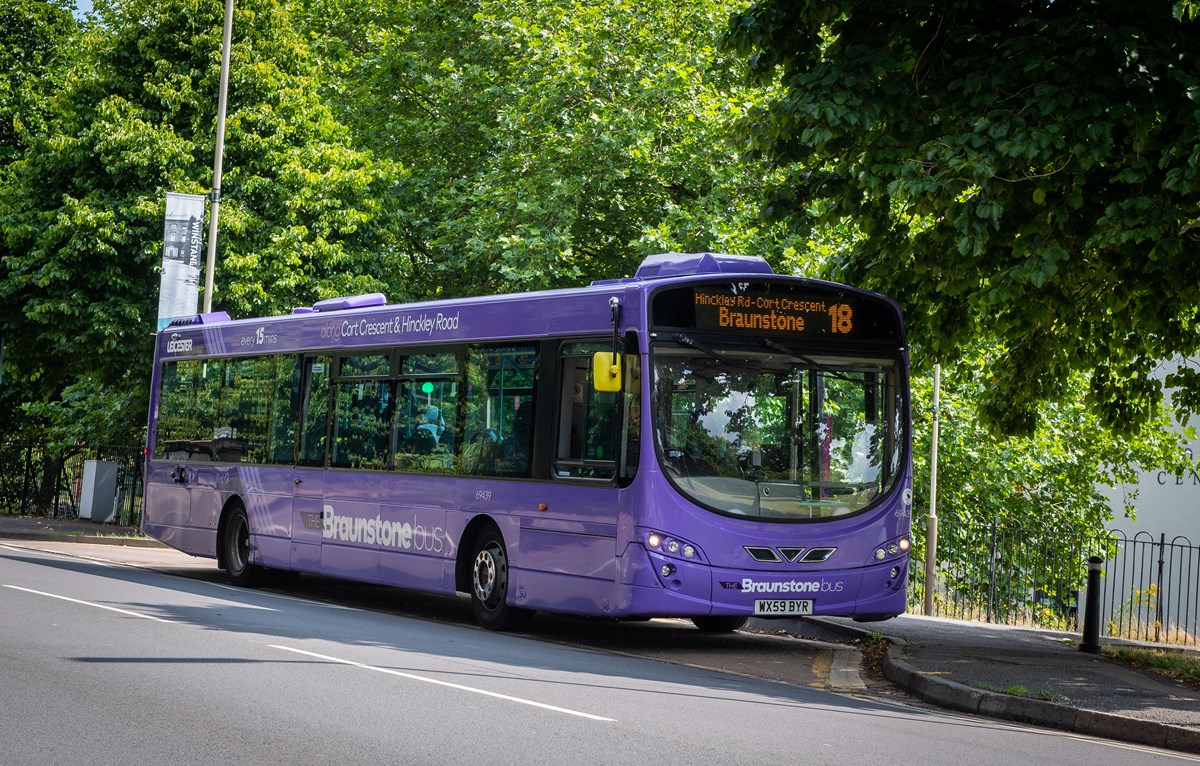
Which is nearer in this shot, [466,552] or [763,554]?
[763,554]

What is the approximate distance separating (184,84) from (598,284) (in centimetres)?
1687

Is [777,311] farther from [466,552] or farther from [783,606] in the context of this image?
[466,552]

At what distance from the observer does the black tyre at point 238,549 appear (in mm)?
18884

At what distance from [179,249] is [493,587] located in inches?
483

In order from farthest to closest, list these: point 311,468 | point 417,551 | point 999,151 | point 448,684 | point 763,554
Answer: point 311,468, point 417,551, point 763,554, point 999,151, point 448,684

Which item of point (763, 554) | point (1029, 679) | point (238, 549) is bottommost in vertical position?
point (1029, 679)

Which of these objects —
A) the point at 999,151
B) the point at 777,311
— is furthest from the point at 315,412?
the point at 999,151

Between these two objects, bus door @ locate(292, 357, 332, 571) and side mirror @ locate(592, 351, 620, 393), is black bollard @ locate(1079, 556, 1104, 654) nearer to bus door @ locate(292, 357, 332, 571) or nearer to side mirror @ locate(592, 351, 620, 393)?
side mirror @ locate(592, 351, 620, 393)

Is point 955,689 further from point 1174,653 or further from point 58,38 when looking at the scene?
point 58,38

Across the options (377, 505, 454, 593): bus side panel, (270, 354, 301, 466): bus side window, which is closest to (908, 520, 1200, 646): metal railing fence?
(377, 505, 454, 593): bus side panel

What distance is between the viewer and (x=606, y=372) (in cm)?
1286

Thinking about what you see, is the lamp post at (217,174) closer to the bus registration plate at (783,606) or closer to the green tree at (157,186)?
the green tree at (157,186)

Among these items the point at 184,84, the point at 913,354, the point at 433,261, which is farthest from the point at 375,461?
the point at 433,261

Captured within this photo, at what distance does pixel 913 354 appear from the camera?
15773 mm
